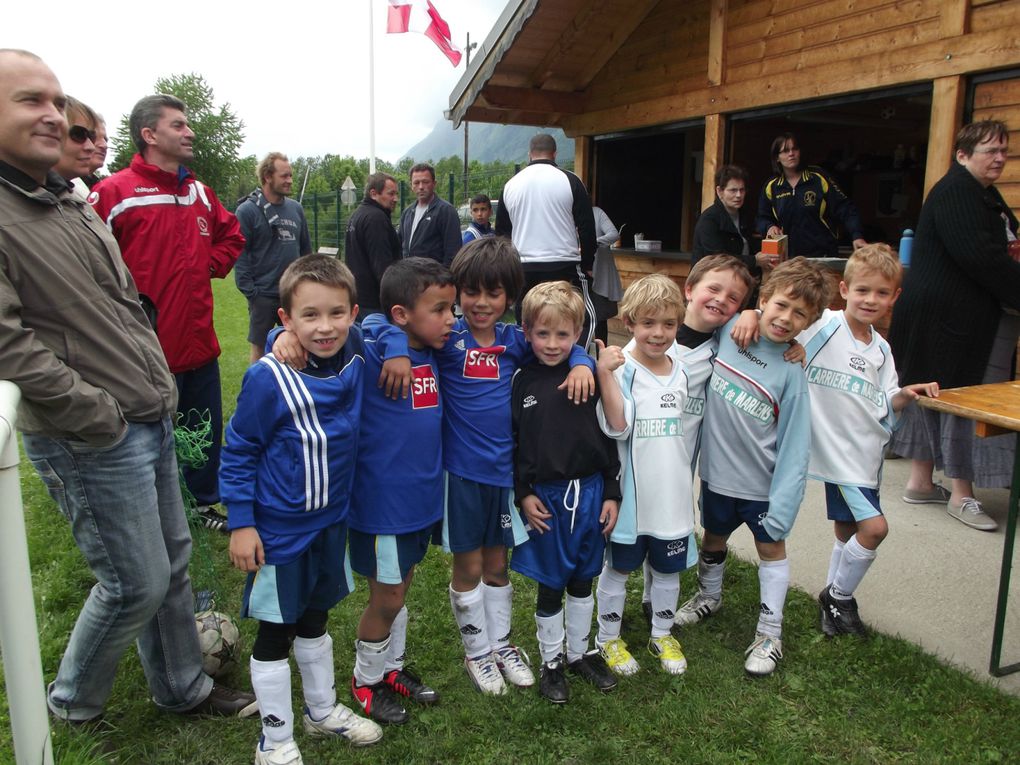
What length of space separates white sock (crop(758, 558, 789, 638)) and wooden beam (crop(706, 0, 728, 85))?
522cm

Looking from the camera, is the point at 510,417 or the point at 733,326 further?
the point at 733,326

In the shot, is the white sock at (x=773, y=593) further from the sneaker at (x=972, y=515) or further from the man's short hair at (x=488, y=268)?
the sneaker at (x=972, y=515)

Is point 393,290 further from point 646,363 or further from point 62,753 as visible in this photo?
point 62,753

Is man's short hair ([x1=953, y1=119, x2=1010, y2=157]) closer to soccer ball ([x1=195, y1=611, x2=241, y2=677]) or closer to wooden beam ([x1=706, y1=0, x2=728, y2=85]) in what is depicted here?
wooden beam ([x1=706, y1=0, x2=728, y2=85])

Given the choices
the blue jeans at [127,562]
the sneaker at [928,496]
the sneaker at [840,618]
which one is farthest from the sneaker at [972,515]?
the blue jeans at [127,562]

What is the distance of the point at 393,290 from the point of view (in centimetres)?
249

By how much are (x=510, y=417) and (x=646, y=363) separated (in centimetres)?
55

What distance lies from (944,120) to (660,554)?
12.9 ft

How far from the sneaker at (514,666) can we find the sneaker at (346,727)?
0.54 m

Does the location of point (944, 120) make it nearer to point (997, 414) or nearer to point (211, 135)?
point (997, 414)

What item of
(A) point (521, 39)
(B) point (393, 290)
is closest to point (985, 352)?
(B) point (393, 290)

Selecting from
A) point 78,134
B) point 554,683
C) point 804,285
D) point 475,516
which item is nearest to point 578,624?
point 554,683

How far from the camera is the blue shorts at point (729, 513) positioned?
9.50 ft

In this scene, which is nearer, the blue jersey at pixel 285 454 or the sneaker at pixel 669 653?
the blue jersey at pixel 285 454
